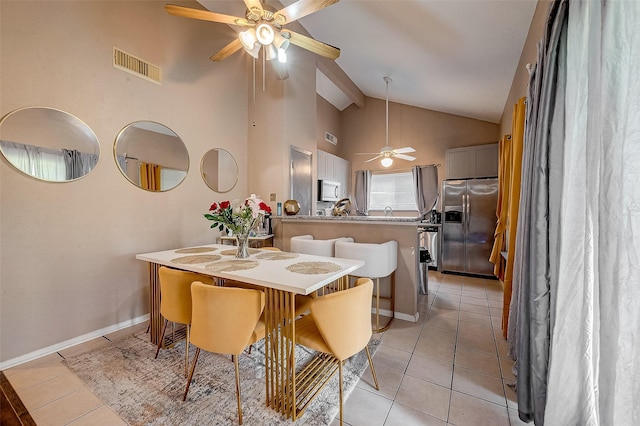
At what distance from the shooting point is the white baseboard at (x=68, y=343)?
201cm

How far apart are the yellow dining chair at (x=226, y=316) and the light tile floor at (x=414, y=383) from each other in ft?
2.31

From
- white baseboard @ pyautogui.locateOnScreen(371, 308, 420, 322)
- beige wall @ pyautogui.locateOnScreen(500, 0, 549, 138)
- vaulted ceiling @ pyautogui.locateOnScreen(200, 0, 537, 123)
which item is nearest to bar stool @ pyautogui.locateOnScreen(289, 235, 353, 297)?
white baseboard @ pyautogui.locateOnScreen(371, 308, 420, 322)

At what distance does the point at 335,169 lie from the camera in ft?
19.4

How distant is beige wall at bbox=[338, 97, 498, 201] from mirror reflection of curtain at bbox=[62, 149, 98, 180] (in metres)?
5.15

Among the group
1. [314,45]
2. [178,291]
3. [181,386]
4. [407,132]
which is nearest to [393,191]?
[407,132]

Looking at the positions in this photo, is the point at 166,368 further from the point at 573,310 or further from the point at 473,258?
the point at 473,258

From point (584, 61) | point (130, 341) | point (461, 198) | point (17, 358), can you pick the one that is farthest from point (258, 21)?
point (461, 198)

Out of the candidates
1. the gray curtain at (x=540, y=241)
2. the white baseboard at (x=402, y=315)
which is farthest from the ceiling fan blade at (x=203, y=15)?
the white baseboard at (x=402, y=315)

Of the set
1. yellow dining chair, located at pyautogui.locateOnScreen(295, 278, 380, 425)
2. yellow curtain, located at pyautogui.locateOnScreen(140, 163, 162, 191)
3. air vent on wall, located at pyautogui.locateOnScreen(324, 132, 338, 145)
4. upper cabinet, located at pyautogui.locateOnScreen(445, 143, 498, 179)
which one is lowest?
yellow dining chair, located at pyautogui.locateOnScreen(295, 278, 380, 425)

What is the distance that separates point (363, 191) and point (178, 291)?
16.8 feet

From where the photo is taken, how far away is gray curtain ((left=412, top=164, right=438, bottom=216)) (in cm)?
545

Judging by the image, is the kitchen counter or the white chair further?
the kitchen counter

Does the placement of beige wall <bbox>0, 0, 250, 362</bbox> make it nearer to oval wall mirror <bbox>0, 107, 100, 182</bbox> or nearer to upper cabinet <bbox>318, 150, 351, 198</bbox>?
oval wall mirror <bbox>0, 107, 100, 182</bbox>

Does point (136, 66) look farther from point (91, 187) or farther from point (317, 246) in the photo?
point (317, 246)
